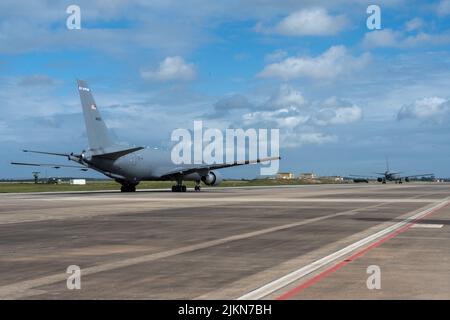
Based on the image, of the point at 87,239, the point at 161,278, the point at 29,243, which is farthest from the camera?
the point at 87,239

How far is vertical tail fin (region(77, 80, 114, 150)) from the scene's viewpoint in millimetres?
Answer: 57875

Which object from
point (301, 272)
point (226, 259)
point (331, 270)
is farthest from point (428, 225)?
point (301, 272)

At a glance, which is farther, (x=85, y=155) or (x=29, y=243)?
(x=85, y=155)

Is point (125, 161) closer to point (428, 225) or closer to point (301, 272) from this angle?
point (428, 225)

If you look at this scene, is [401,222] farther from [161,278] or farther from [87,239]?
[161,278]

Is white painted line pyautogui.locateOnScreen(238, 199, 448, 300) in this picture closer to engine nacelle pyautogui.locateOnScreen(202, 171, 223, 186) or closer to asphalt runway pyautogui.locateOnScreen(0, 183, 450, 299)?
asphalt runway pyautogui.locateOnScreen(0, 183, 450, 299)

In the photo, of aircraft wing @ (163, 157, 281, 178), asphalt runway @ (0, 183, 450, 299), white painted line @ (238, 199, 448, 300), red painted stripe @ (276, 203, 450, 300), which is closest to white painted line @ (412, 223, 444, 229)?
asphalt runway @ (0, 183, 450, 299)

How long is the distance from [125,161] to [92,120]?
568 centimetres

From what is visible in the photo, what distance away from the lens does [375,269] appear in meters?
11.8

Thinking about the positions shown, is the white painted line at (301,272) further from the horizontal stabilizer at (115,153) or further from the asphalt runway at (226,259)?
the horizontal stabilizer at (115,153)

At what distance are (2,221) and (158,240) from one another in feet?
34.5

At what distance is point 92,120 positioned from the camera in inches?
2291

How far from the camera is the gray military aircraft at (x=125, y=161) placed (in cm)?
5797
